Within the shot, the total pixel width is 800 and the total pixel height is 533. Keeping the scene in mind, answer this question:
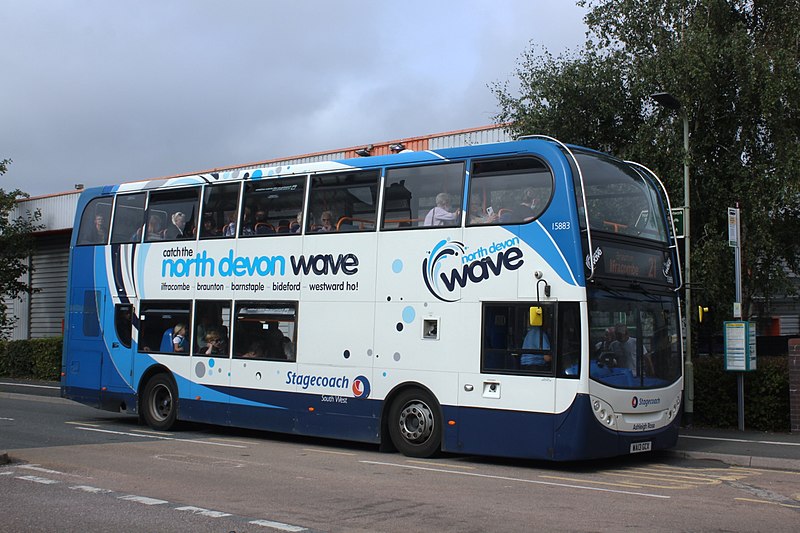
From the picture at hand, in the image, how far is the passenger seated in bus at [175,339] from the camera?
16.4 m

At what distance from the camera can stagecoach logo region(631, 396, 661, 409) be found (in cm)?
1223

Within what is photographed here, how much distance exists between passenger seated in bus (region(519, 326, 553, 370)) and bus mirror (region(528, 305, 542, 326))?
0.58ft

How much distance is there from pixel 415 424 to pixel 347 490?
335 cm

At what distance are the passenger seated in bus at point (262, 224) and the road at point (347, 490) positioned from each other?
3557mm

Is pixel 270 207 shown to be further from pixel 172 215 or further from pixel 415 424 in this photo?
pixel 415 424

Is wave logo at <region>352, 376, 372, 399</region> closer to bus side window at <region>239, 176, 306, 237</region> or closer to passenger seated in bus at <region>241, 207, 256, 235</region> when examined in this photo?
bus side window at <region>239, 176, 306, 237</region>

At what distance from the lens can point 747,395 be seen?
16828 mm

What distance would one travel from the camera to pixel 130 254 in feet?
56.4

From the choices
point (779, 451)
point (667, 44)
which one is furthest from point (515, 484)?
point (667, 44)

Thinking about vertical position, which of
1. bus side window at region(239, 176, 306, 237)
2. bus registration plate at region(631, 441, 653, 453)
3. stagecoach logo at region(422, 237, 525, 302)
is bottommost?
bus registration plate at region(631, 441, 653, 453)

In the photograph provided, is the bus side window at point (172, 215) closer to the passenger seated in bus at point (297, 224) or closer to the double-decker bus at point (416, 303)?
the double-decker bus at point (416, 303)

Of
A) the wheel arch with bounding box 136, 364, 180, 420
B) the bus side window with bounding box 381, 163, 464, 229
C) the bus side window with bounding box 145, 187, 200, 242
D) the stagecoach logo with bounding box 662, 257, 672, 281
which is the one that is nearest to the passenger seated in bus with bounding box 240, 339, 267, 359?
the wheel arch with bounding box 136, 364, 180, 420

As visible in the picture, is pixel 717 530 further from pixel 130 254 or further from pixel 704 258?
pixel 130 254

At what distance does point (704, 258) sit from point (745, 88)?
11.9 feet
